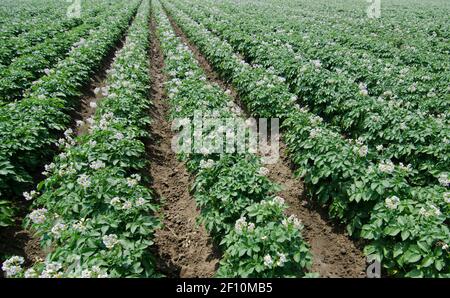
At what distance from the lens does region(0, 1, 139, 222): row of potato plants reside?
18.2 ft

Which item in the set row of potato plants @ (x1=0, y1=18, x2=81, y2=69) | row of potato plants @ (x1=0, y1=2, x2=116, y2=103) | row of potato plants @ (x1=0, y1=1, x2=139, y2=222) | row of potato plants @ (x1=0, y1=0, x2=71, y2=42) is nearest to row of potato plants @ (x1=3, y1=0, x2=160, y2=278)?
row of potato plants @ (x1=0, y1=1, x2=139, y2=222)

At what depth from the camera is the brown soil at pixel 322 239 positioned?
4.50 m

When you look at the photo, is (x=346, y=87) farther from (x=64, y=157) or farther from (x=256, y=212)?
(x=64, y=157)

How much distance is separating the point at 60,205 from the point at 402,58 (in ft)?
38.6

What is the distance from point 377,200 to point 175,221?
3095mm

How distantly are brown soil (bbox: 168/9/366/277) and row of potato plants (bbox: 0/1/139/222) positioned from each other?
14.6 ft

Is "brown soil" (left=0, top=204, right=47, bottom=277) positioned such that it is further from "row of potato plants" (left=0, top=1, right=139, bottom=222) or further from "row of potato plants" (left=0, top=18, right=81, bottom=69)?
"row of potato plants" (left=0, top=18, right=81, bottom=69)

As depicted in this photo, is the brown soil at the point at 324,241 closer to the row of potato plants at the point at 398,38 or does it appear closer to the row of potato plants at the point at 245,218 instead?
the row of potato plants at the point at 245,218

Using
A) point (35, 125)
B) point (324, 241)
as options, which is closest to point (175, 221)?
point (324, 241)

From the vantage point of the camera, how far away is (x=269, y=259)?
11.1 ft

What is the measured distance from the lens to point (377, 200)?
15.2 ft

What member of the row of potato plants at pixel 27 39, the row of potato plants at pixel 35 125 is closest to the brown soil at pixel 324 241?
the row of potato plants at pixel 35 125

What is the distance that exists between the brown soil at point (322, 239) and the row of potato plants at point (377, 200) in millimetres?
211

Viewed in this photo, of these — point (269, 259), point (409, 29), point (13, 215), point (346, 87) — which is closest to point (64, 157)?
point (13, 215)
